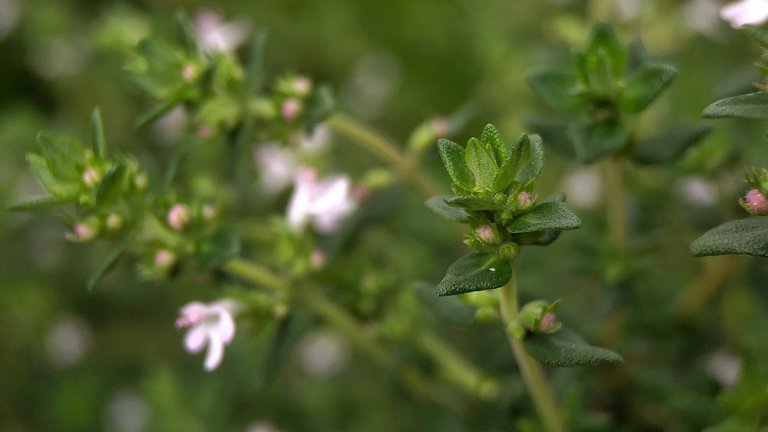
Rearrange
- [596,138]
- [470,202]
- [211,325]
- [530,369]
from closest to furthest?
[470,202]
[530,369]
[596,138]
[211,325]

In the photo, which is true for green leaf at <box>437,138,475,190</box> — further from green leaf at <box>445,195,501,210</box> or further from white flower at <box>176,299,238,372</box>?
white flower at <box>176,299,238,372</box>

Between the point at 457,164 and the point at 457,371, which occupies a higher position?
the point at 457,164

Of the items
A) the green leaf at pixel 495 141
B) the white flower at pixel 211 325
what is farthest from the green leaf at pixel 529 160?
the white flower at pixel 211 325

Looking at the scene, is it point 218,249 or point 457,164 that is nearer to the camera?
point 457,164

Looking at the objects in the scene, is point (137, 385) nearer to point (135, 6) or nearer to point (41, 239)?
point (41, 239)

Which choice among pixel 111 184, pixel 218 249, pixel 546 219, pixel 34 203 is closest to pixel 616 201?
pixel 546 219

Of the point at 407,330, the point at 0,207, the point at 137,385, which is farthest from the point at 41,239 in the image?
the point at 407,330

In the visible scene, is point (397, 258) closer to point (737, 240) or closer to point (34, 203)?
point (34, 203)
